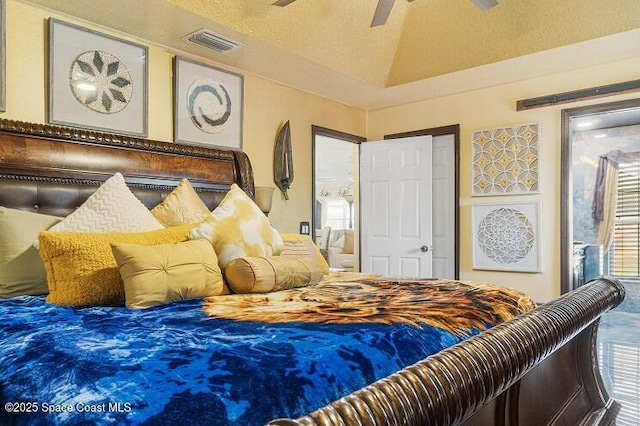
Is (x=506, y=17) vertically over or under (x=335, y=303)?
over

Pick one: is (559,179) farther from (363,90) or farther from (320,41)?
(320,41)

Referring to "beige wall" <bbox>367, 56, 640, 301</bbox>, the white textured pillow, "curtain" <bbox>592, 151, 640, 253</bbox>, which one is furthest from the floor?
the white textured pillow

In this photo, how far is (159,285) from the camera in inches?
64.6

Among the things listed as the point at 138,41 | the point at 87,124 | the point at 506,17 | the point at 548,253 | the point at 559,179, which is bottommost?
the point at 548,253

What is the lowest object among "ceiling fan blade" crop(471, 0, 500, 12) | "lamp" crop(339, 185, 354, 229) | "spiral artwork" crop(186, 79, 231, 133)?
"lamp" crop(339, 185, 354, 229)

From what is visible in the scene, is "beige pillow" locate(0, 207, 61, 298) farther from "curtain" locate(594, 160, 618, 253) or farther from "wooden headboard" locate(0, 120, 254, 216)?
"curtain" locate(594, 160, 618, 253)

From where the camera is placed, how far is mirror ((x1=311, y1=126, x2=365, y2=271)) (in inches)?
206

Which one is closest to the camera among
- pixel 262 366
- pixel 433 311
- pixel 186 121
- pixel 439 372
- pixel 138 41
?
pixel 439 372

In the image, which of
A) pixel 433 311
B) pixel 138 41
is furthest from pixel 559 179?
pixel 138 41

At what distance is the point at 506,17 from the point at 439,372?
358 cm

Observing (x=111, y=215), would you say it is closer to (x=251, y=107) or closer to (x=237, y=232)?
(x=237, y=232)

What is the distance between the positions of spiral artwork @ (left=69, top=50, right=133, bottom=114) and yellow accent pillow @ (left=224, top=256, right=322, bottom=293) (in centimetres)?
173

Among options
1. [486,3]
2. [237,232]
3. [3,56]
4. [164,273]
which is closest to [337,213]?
[486,3]

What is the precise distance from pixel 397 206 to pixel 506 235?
115cm
